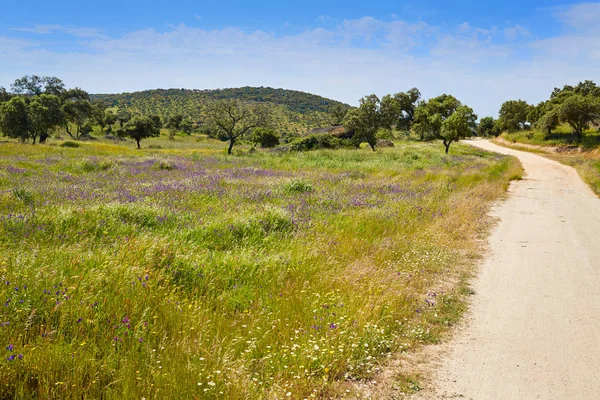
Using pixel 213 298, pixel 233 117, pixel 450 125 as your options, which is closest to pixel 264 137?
pixel 233 117

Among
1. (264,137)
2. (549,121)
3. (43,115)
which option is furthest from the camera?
(264,137)

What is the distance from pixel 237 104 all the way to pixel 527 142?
47.8 meters

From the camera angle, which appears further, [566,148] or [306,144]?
[306,144]

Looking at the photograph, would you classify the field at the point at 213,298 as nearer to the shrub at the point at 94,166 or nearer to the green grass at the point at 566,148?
the shrub at the point at 94,166

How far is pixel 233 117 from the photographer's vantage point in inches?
1662

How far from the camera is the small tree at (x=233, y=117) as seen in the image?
41.8 meters

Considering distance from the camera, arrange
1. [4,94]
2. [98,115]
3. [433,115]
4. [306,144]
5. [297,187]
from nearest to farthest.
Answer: [297,187] < [433,115] < [306,144] < [4,94] < [98,115]

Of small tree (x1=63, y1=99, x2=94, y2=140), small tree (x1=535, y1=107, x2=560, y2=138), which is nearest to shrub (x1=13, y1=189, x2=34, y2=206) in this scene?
small tree (x1=535, y1=107, x2=560, y2=138)

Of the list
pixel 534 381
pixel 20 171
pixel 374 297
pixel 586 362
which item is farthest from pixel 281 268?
pixel 20 171

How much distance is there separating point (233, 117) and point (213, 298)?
4004cm

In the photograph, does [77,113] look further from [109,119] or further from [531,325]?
[531,325]

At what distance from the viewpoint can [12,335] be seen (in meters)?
3.21

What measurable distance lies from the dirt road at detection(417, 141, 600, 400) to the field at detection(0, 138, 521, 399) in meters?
0.43

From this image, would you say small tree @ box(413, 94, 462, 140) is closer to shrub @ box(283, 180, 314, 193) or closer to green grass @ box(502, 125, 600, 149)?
green grass @ box(502, 125, 600, 149)
